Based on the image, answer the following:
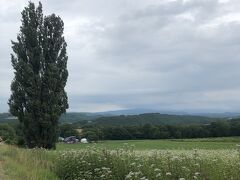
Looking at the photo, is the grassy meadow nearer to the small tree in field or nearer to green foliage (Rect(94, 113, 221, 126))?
the small tree in field

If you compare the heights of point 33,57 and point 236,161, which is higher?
point 33,57

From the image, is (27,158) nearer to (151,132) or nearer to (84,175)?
(84,175)

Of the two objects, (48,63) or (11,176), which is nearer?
(11,176)

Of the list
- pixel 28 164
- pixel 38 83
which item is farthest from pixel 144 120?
pixel 28 164

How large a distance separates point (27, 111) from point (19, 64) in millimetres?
3365

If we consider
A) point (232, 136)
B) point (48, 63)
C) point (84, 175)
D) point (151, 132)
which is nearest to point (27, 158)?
point (84, 175)

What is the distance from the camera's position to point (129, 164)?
1376cm

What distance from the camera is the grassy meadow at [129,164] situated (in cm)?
1123

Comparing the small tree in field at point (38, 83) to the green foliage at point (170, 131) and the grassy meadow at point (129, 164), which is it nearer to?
the grassy meadow at point (129, 164)

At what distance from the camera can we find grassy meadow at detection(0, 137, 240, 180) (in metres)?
11.2

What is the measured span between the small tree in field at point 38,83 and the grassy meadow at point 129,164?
10.6 metres

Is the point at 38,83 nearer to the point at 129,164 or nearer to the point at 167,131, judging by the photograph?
the point at 129,164

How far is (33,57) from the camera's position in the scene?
3475cm

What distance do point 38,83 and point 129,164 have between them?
21014 mm
